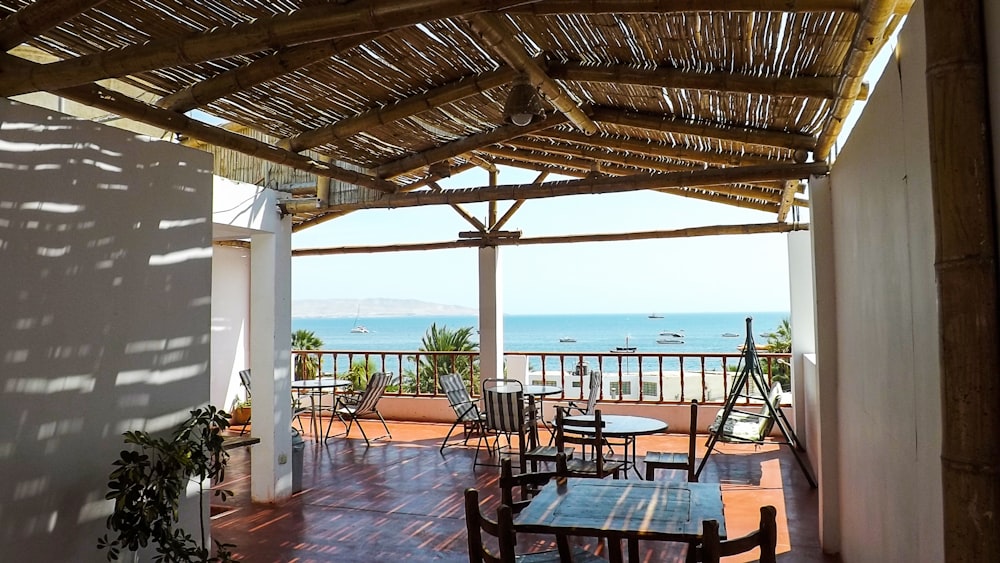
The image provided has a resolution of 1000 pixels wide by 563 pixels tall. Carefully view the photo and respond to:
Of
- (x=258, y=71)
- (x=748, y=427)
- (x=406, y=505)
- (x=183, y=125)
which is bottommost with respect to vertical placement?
(x=406, y=505)

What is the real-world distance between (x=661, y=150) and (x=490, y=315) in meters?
4.03

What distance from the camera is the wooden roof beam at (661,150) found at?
5.38 metres

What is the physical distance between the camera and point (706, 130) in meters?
4.73

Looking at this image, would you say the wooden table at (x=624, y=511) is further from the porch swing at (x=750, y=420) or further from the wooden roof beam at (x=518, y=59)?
the porch swing at (x=750, y=420)

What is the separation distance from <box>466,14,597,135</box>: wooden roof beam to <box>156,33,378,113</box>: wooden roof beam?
610 millimetres

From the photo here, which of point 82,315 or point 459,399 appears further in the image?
point 459,399

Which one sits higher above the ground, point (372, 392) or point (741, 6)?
point (741, 6)

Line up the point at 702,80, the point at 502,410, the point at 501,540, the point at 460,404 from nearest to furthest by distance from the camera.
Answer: the point at 501,540
the point at 702,80
the point at 502,410
the point at 460,404

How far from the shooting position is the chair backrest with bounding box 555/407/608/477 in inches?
188

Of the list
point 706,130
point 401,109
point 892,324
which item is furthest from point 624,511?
point 401,109

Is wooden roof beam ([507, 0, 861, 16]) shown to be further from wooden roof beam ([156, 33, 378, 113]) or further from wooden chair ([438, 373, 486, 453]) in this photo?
wooden chair ([438, 373, 486, 453])

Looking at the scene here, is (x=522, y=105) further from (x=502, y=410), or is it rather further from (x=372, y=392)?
(x=372, y=392)

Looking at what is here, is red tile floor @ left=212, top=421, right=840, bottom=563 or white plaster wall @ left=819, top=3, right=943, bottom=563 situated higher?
white plaster wall @ left=819, top=3, right=943, bottom=563

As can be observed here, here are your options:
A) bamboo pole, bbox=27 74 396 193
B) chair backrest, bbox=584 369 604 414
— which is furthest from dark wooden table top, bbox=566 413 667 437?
bamboo pole, bbox=27 74 396 193
